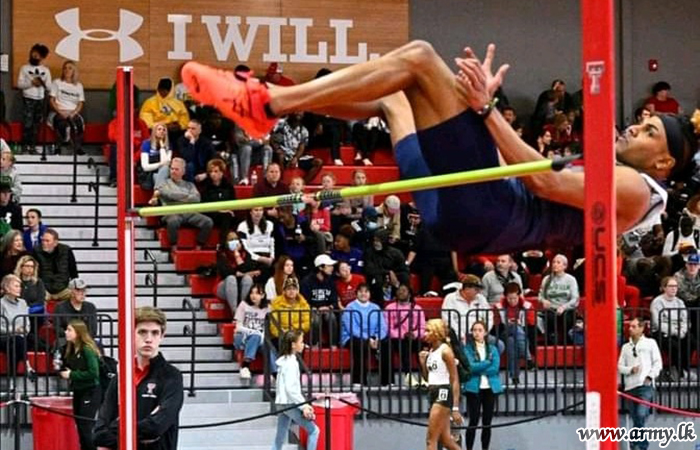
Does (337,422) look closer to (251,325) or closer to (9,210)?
(251,325)

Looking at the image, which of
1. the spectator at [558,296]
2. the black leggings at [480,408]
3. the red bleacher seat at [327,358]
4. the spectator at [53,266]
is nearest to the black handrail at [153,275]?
the spectator at [53,266]

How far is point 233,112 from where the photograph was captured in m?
5.30

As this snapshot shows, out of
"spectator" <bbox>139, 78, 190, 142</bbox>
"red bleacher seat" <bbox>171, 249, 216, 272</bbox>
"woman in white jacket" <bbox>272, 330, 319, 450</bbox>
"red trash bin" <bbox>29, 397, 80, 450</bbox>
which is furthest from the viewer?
"spectator" <bbox>139, 78, 190, 142</bbox>

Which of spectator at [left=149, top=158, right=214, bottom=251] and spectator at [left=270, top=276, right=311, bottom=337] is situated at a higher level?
spectator at [left=149, top=158, right=214, bottom=251]

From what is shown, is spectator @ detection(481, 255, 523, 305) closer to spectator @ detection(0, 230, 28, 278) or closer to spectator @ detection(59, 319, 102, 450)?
spectator @ detection(59, 319, 102, 450)

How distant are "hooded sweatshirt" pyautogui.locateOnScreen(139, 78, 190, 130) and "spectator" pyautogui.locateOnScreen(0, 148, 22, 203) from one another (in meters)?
1.74

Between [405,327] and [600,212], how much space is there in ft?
27.9

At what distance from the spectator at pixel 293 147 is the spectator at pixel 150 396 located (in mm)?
7615

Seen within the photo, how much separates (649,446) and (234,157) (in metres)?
5.02

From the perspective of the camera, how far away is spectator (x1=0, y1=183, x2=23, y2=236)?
13.2m

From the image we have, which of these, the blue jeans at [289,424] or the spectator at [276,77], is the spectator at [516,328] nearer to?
the blue jeans at [289,424]

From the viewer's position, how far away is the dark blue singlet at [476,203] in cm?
520

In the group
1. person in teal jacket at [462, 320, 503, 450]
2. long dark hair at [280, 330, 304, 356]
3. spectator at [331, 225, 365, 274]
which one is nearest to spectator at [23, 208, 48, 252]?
spectator at [331, 225, 365, 274]

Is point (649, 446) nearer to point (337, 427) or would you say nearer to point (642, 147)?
point (337, 427)
